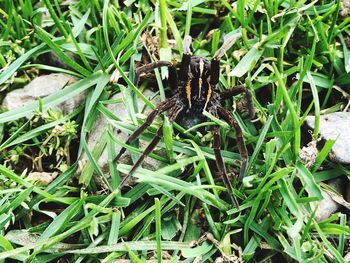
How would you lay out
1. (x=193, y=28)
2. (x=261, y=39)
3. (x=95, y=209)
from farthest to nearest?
1. (x=193, y=28)
2. (x=261, y=39)
3. (x=95, y=209)

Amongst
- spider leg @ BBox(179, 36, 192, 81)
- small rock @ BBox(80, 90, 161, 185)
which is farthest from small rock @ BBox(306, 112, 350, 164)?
small rock @ BBox(80, 90, 161, 185)

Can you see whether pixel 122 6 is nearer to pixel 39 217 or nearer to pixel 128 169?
pixel 128 169

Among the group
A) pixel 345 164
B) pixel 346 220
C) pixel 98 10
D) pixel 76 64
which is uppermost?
pixel 98 10

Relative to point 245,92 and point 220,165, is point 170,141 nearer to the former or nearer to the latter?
point 220,165

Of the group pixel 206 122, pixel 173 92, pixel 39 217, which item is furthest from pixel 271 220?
pixel 39 217

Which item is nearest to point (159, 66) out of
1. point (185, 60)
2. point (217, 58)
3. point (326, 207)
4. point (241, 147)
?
point (185, 60)

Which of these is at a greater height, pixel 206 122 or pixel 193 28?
pixel 193 28

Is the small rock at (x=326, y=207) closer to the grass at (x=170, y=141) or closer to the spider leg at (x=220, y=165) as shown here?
the grass at (x=170, y=141)

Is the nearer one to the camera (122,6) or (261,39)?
(261,39)
